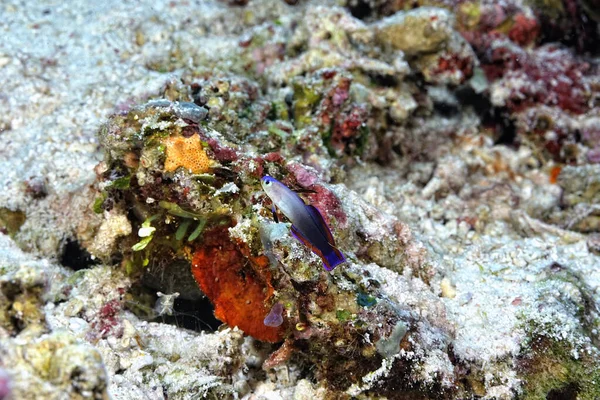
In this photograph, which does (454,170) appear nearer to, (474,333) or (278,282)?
(474,333)

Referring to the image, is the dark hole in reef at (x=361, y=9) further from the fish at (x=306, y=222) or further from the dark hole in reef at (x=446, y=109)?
the fish at (x=306, y=222)

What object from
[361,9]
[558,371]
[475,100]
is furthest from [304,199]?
[361,9]

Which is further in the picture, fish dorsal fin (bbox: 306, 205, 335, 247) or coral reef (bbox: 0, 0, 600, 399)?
coral reef (bbox: 0, 0, 600, 399)

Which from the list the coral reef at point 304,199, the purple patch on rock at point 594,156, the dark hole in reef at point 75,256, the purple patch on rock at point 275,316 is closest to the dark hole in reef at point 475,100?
the coral reef at point 304,199

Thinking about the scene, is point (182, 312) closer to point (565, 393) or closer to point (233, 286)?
point (233, 286)

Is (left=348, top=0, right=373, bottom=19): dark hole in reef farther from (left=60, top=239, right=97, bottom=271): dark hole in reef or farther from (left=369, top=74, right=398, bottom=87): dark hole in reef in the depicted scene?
(left=60, top=239, right=97, bottom=271): dark hole in reef

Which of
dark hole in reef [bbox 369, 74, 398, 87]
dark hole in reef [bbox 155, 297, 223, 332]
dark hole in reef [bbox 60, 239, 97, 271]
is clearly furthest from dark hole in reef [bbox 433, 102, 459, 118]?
dark hole in reef [bbox 60, 239, 97, 271]

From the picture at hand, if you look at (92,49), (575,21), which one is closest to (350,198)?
(92,49)
